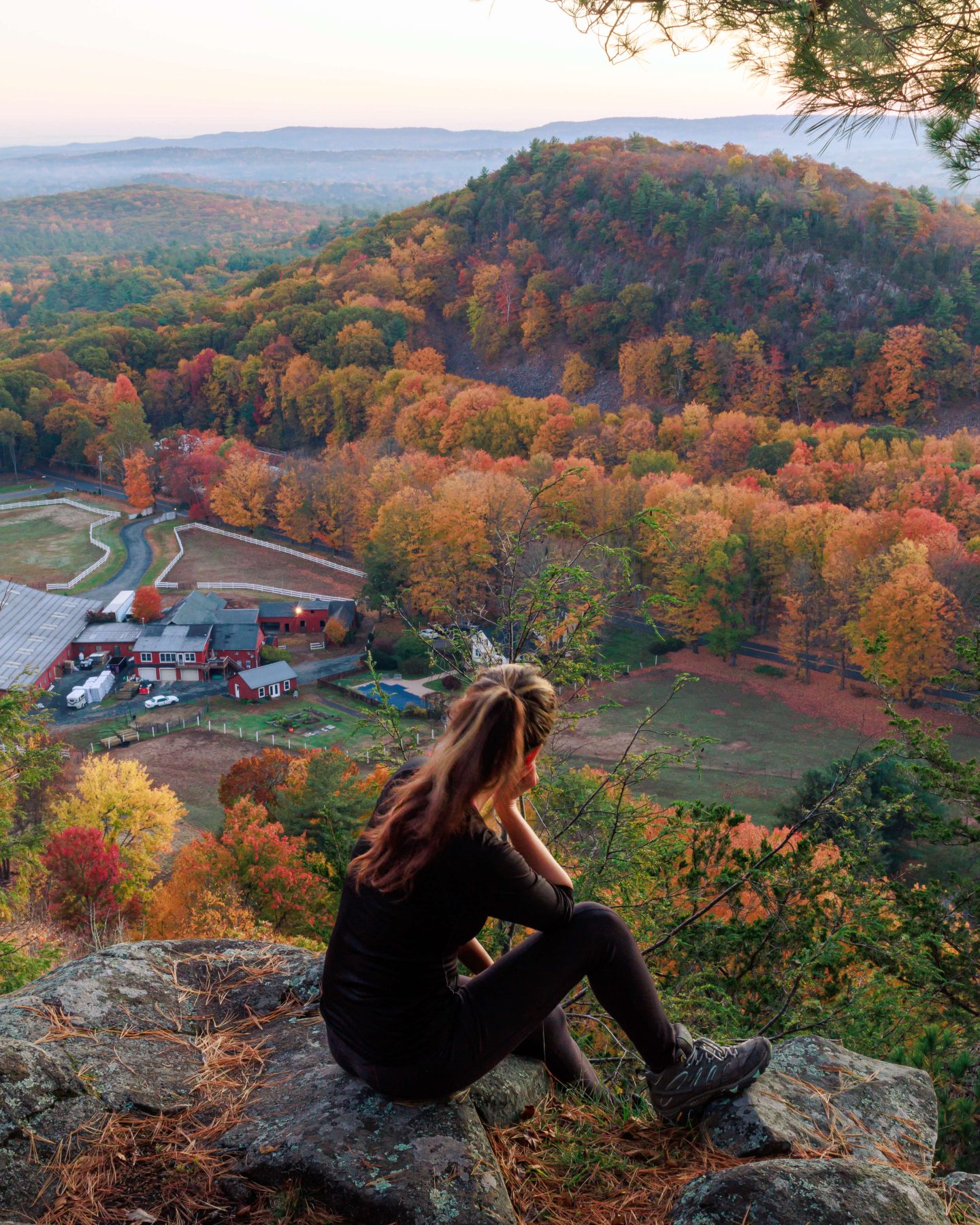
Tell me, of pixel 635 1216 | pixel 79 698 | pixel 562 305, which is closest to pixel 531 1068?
pixel 635 1216

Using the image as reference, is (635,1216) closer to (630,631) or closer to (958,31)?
(958,31)

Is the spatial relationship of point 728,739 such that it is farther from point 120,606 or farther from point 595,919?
point 595,919

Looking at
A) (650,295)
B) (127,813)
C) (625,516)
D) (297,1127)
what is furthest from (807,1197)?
(650,295)

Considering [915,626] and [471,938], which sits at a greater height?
[471,938]

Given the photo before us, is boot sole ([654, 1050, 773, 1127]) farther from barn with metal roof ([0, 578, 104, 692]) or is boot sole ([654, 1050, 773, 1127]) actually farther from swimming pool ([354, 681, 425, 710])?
barn with metal roof ([0, 578, 104, 692])

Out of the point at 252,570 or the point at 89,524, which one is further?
the point at 89,524

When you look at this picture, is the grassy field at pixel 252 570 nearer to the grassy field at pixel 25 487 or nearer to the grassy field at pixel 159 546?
the grassy field at pixel 159 546

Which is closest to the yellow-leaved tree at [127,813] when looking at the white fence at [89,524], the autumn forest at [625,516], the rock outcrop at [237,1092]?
the autumn forest at [625,516]

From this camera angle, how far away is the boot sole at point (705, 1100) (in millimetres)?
3498

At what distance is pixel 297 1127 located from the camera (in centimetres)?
329

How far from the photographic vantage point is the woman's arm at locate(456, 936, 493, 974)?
150 inches

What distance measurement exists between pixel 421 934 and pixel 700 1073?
4.08ft

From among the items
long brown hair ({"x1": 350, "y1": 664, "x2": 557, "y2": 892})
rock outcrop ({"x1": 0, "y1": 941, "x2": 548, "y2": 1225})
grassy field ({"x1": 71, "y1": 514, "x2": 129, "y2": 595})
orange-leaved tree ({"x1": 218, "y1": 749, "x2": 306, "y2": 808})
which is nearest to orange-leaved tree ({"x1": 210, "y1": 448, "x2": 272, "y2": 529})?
grassy field ({"x1": 71, "y1": 514, "x2": 129, "y2": 595})

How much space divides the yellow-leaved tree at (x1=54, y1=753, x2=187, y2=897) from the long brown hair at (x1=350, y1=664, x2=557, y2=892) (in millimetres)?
20218
